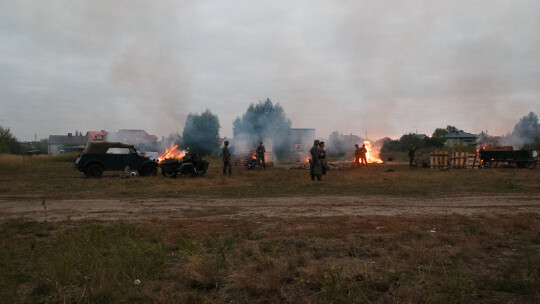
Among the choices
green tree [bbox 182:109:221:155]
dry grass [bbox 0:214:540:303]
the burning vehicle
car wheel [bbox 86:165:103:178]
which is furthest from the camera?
green tree [bbox 182:109:221:155]

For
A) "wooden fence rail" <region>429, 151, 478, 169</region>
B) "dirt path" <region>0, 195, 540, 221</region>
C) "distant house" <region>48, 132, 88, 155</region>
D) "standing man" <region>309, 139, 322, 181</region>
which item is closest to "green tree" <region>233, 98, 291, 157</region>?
"wooden fence rail" <region>429, 151, 478, 169</region>

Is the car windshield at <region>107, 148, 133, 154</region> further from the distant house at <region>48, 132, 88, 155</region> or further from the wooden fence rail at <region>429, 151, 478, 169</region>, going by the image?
the distant house at <region>48, 132, 88, 155</region>

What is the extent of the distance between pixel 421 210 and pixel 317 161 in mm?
7286

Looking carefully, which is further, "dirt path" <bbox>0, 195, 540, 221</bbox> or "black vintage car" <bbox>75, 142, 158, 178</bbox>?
"black vintage car" <bbox>75, 142, 158, 178</bbox>

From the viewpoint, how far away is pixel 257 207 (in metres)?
9.02


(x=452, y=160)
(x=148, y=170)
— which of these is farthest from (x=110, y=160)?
(x=452, y=160)

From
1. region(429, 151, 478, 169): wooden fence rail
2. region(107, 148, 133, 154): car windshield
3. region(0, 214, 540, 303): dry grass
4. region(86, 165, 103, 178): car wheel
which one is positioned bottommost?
region(0, 214, 540, 303): dry grass

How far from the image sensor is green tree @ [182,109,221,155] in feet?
189

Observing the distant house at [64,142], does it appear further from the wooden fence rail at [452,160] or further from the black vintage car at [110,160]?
the wooden fence rail at [452,160]

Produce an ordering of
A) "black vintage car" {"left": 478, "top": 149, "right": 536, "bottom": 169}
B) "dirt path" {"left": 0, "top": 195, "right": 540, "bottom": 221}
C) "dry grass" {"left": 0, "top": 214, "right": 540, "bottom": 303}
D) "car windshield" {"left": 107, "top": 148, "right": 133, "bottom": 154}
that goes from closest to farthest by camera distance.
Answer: "dry grass" {"left": 0, "top": 214, "right": 540, "bottom": 303}
"dirt path" {"left": 0, "top": 195, "right": 540, "bottom": 221}
"car windshield" {"left": 107, "top": 148, "right": 133, "bottom": 154}
"black vintage car" {"left": 478, "top": 149, "right": 536, "bottom": 169}

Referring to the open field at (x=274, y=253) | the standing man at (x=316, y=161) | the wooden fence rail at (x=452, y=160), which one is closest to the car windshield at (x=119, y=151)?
the open field at (x=274, y=253)

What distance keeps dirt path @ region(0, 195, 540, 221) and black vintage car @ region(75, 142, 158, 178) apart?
7.18 metres

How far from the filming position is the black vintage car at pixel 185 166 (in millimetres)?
17859

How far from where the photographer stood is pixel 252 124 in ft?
182
